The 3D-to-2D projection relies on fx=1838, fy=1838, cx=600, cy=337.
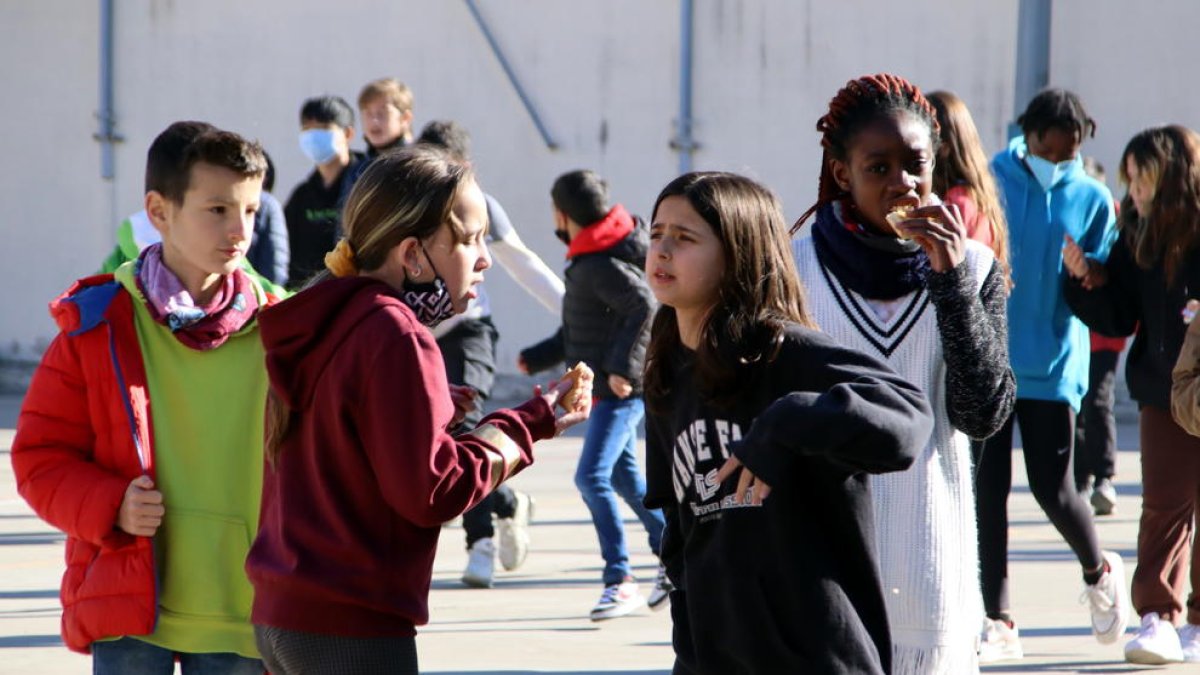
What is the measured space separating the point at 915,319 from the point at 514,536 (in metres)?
4.86

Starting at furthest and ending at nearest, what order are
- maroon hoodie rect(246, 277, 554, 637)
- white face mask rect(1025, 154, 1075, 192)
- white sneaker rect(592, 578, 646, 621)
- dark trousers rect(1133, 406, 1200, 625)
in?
white sneaker rect(592, 578, 646, 621) < white face mask rect(1025, 154, 1075, 192) < dark trousers rect(1133, 406, 1200, 625) < maroon hoodie rect(246, 277, 554, 637)

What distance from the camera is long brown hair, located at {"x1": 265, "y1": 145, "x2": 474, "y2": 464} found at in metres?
3.30

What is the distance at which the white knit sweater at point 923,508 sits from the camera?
3379 millimetres

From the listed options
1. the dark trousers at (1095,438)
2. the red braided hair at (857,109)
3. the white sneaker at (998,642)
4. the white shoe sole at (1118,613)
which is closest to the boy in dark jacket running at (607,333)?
the white sneaker at (998,642)

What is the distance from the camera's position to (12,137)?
60.6 feet

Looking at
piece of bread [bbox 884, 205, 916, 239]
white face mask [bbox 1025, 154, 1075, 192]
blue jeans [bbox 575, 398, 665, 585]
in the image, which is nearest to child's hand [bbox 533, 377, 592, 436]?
piece of bread [bbox 884, 205, 916, 239]

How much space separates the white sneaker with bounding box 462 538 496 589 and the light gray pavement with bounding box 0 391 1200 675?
64 mm

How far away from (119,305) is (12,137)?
615 inches

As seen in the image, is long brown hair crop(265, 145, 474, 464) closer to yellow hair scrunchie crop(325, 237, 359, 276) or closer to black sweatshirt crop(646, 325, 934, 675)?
yellow hair scrunchie crop(325, 237, 359, 276)

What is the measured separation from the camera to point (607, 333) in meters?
7.47

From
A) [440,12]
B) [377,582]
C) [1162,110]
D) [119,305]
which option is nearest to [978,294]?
[377,582]

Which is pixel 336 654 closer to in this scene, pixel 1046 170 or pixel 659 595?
pixel 659 595

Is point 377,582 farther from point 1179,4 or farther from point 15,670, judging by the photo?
point 1179,4

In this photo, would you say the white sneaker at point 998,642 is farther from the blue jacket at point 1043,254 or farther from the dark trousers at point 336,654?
the dark trousers at point 336,654
